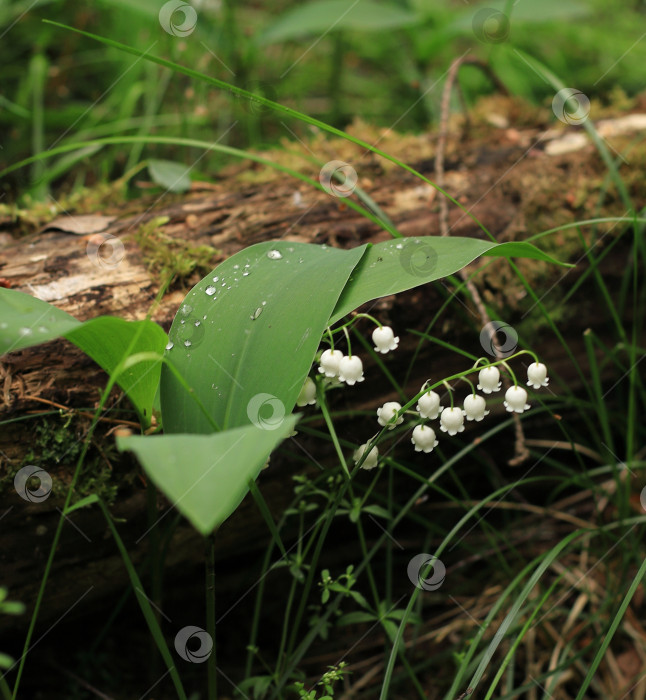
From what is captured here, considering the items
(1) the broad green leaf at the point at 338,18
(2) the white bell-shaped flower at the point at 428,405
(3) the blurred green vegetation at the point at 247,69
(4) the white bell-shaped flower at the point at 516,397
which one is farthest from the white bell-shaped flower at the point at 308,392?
(1) the broad green leaf at the point at 338,18

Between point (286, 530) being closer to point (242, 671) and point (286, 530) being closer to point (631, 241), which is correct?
point (242, 671)

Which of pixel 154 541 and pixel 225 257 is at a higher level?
pixel 225 257

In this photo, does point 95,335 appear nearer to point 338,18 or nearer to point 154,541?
point 154,541

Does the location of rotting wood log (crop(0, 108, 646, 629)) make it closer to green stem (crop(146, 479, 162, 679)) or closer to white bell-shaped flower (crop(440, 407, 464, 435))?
green stem (crop(146, 479, 162, 679))

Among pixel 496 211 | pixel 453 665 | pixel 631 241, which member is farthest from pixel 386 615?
pixel 631 241

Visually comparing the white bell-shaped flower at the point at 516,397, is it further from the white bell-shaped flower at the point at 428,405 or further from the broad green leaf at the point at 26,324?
the broad green leaf at the point at 26,324

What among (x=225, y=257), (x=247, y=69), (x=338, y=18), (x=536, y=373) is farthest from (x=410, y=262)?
(x=247, y=69)
